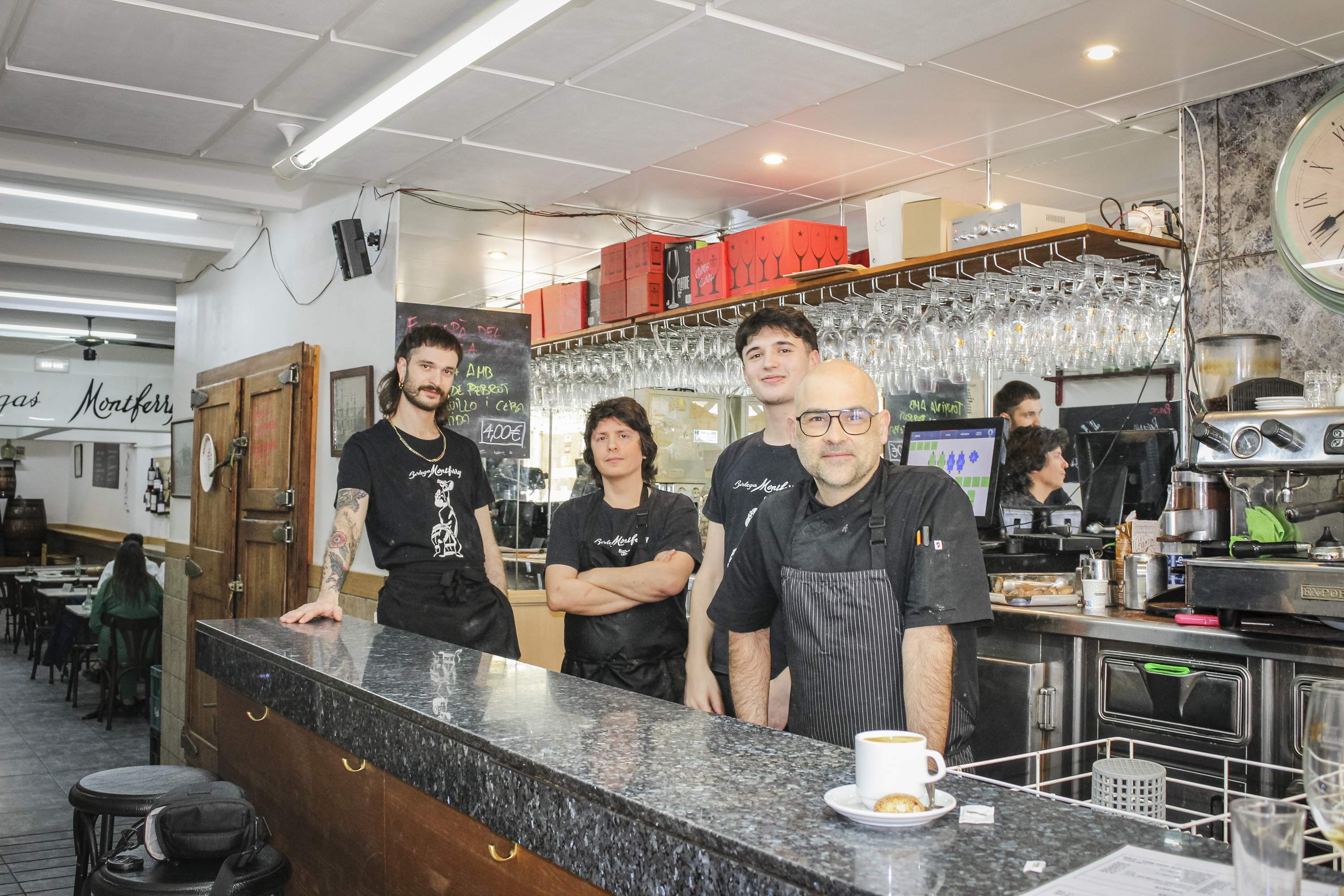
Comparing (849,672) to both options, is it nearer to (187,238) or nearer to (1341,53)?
(1341,53)

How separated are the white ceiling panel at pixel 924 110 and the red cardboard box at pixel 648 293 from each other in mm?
1265

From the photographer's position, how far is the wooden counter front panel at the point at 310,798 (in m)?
2.05

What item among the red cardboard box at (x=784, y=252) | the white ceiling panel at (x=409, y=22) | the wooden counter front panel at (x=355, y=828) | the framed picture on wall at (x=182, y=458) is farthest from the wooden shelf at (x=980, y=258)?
the framed picture on wall at (x=182, y=458)

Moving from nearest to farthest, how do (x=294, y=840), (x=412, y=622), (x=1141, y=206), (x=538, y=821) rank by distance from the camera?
1. (x=538, y=821)
2. (x=294, y=840)
3. (x=412, y=622)
4. (x=1141, y=206)

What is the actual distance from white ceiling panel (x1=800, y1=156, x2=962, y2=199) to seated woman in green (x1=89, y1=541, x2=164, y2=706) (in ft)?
17.8

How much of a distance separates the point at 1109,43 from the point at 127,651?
7.51 metres

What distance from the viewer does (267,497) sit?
6125 mm

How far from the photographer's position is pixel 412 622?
134 inches

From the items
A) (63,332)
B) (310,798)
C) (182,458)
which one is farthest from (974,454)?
(63,332)

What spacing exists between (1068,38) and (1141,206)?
829 mm

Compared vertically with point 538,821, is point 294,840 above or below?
below

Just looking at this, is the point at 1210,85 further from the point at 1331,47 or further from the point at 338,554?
the point at 338,554

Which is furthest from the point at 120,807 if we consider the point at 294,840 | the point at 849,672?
the point at 849,672

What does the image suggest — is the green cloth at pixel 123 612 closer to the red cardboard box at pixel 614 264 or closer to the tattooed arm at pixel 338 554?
the red cardboard box at pixel 614 264
